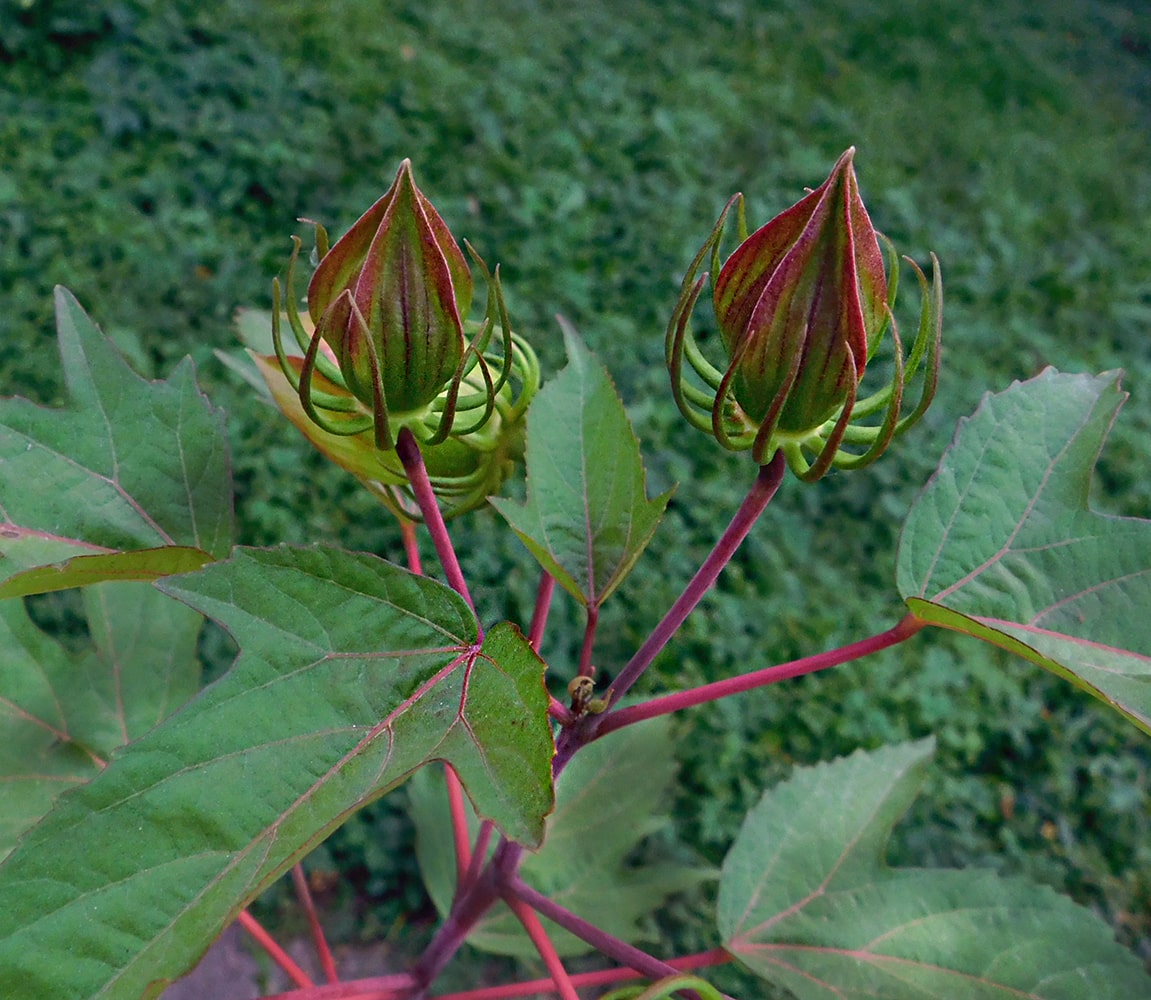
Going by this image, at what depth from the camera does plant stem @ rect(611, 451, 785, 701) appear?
440 millimetres

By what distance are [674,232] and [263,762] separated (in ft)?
5.58

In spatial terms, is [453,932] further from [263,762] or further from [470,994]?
[263,762]

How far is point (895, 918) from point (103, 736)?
58cm

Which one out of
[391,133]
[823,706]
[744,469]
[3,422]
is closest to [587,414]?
[3,422]

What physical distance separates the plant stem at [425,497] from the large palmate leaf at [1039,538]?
23 centimetres

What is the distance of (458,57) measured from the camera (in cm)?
218

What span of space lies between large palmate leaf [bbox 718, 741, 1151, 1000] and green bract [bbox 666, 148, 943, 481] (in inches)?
16.1

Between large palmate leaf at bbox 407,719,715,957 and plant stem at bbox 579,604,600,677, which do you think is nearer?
plant stem at bbox 579,604,600,677

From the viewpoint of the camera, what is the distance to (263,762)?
0.40 m

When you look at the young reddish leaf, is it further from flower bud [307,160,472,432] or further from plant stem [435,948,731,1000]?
plant stem [435,948,731,1000]

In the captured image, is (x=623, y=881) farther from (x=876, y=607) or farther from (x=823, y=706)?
(x=876, y=607)

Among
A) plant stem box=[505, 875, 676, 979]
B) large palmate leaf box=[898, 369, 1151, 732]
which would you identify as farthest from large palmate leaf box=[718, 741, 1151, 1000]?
large palmate leaf box=[898, 369, 1151, 732]

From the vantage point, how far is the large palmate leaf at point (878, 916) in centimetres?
62

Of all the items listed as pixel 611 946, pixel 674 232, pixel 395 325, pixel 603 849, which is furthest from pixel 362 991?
pixel 674 232
